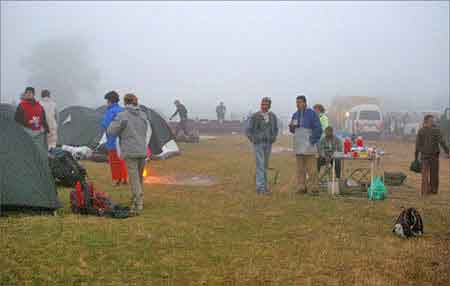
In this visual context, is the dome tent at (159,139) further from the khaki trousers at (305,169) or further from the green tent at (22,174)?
the green tent at (22,174)

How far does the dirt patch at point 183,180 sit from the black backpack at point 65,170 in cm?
179

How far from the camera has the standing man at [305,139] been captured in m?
9.52

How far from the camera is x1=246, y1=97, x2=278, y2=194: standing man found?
31.9 ft

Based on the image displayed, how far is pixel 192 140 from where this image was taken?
24.2 metres

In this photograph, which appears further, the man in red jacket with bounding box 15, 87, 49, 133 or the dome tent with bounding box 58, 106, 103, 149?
the dome tent with bounding box 58, 106, 103, 149

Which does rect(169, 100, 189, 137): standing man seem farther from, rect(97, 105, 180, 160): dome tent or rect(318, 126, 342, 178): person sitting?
rect(318, 126, 342, 178): person sitting

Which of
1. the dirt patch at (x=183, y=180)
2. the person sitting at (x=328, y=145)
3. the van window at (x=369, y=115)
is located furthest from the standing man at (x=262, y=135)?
the van window at (x=369, y=115)

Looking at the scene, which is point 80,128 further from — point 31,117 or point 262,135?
point 262,135

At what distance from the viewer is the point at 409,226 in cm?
623

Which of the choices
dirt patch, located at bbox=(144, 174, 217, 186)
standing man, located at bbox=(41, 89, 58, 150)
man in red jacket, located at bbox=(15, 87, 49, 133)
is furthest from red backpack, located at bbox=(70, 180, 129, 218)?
standing man, located at bbox=(41, 89, 58, 150)

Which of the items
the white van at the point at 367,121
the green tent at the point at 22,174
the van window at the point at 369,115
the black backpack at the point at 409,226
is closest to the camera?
the black backpack at the point at 409,226

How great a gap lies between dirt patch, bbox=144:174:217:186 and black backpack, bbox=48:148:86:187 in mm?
1789

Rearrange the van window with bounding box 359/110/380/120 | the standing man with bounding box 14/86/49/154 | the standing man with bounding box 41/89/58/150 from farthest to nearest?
the van window with bounding box 359/110/380/120, the standing man with bounding box 41/89/58/150, the standing man with bounding box 14/86/49/154

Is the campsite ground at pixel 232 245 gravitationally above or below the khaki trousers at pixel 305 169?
below
